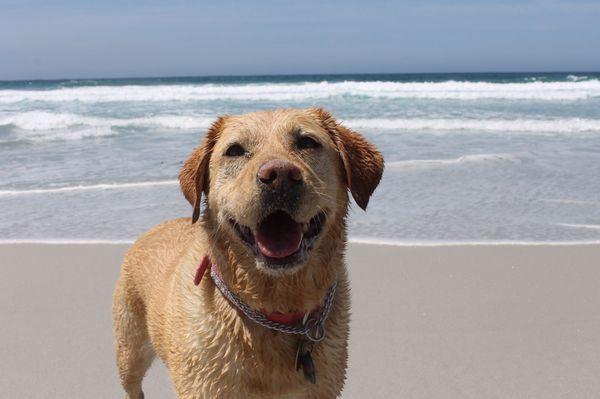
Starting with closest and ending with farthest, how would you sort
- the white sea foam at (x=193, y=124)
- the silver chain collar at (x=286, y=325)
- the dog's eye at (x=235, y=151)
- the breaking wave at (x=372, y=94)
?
the silver chain collar at (x=286, y=325), the dog's eye at (x=235, y=151), the white sea foam at (x=193, y=124), the breaking wave at (x=372, y=94)

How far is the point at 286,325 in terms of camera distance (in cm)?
248

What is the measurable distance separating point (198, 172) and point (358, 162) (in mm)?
713

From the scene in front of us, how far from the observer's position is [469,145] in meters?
12.9

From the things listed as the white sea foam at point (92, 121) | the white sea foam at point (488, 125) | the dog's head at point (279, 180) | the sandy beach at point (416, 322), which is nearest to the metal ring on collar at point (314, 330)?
the dog's head at point (279, 180)

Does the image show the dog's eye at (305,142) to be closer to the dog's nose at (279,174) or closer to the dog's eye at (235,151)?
the dog's eye at (235,151)

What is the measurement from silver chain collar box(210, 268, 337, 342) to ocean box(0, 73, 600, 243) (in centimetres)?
369

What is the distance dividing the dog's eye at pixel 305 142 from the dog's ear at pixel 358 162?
0.44ft

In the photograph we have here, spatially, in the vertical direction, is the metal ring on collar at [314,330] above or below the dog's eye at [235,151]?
→ below

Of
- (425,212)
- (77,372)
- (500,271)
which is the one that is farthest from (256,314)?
(425,212)

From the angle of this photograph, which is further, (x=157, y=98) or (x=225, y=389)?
(x=157, y=98)

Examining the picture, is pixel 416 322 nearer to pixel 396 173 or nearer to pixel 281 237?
pixel 281 237

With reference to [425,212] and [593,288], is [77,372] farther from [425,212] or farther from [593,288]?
[425,212]

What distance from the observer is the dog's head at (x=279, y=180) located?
7.70 ft

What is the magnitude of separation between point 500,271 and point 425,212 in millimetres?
1939
